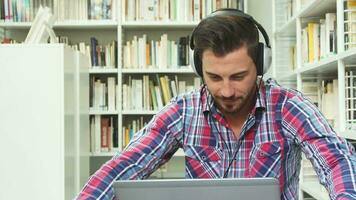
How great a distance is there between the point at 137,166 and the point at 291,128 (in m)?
0.38

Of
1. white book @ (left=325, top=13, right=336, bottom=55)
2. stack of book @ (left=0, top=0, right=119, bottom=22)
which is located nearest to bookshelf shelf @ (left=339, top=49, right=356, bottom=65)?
white book @ (left=325, top=13, right=336, bottom=55)

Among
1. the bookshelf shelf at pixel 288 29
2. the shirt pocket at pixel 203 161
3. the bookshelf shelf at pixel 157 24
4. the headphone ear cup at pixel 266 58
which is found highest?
the bookshelf shelf at pixel 157 24

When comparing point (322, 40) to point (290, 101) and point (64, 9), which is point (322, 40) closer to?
point (290, 101)

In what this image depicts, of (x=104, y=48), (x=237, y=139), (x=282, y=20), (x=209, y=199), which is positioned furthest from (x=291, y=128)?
(x=104, y=48)

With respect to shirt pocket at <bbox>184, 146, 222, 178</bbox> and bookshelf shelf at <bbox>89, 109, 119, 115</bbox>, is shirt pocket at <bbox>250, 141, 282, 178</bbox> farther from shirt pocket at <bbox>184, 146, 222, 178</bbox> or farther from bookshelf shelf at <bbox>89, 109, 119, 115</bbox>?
bookshelf shelf at <bbox>89, 109, 119, 115</bbox>

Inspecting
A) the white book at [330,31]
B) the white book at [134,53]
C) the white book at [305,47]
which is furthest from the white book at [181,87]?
the white book at [330,31]

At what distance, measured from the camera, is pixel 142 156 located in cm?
119

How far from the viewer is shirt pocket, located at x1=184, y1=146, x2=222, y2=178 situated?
1.25m

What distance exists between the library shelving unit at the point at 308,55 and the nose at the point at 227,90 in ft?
2.90

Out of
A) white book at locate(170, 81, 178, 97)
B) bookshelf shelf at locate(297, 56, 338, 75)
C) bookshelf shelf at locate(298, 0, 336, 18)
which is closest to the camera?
bookshelf shelf at locate(297, 56, 338, 75)

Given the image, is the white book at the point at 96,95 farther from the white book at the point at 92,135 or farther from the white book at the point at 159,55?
the white book at the point at 159,55

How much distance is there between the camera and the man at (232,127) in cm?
113

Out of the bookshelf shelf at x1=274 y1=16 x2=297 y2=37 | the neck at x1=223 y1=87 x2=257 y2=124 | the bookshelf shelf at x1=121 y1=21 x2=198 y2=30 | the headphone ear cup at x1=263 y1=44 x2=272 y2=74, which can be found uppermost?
the bookshelf shelf at x1=121 y1=21 x2=198 y2=30

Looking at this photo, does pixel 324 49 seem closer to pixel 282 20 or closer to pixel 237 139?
pixel 282 20
